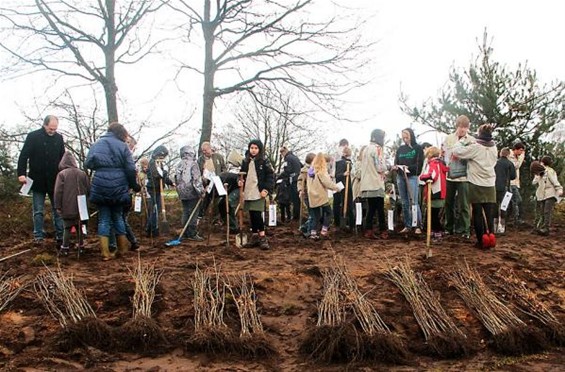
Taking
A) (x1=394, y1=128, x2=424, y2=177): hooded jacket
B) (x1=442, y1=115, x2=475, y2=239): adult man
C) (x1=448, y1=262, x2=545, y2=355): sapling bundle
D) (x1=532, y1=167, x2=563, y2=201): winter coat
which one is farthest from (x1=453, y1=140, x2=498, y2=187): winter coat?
(x1=532, y1=167, x2=563, y2=201): winter coat

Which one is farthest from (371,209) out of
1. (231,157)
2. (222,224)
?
(222,224)

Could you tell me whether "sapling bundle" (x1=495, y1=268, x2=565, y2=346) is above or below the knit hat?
below

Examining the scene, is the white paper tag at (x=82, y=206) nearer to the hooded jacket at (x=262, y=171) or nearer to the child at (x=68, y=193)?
the child at (x=68, y=193)

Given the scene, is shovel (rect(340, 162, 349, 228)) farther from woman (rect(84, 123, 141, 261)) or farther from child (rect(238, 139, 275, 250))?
woman (rect(84, 123, 141, 261))

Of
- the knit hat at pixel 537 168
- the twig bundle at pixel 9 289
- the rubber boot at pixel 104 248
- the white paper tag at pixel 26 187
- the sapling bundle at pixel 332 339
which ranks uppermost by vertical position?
the knit hat at pixel 537 168

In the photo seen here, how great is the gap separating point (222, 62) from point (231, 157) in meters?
5.34

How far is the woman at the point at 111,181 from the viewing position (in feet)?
20.0

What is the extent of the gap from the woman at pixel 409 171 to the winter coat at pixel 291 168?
8.89 feet

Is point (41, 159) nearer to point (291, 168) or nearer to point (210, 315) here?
point (210, 315)

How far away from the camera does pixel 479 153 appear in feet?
21.8

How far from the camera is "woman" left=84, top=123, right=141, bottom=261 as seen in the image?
6109mm

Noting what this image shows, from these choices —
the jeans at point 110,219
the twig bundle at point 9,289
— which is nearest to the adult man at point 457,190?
the jeans at point 110,219

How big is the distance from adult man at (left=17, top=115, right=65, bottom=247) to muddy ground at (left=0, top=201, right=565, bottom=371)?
656 millimetres

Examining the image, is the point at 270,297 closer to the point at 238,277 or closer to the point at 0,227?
the point at 238,277
